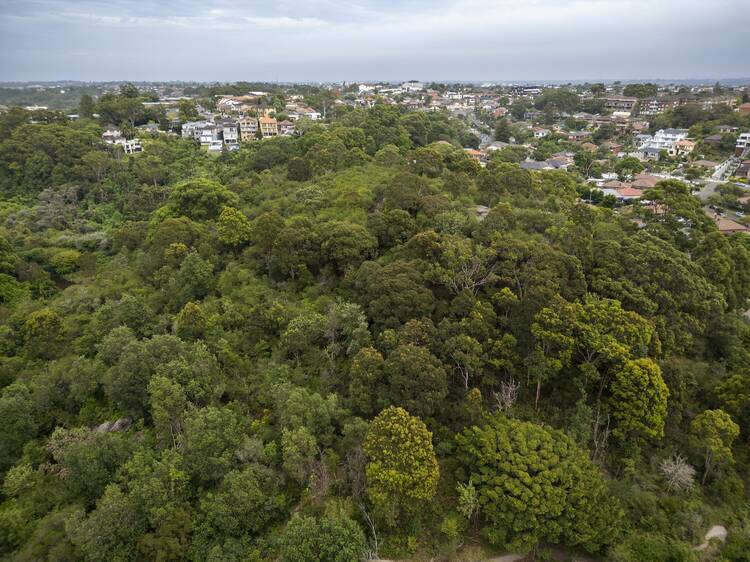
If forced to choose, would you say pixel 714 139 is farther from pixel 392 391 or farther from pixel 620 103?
pixel 392 391

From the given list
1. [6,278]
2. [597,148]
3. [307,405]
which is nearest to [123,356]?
[307,405]

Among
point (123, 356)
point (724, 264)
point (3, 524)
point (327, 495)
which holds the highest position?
point (724, 264)

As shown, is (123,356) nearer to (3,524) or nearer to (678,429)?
(3,524)

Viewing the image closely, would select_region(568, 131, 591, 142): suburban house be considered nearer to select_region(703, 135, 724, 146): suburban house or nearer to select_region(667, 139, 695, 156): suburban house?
select_region(667, 139, 695, 156): suburban house

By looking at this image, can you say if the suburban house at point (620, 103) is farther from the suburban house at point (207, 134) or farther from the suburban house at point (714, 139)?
the suburban house at point (207, 134)

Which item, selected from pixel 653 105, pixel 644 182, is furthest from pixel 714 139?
pixel 653 105

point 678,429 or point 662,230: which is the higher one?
point 662,230
